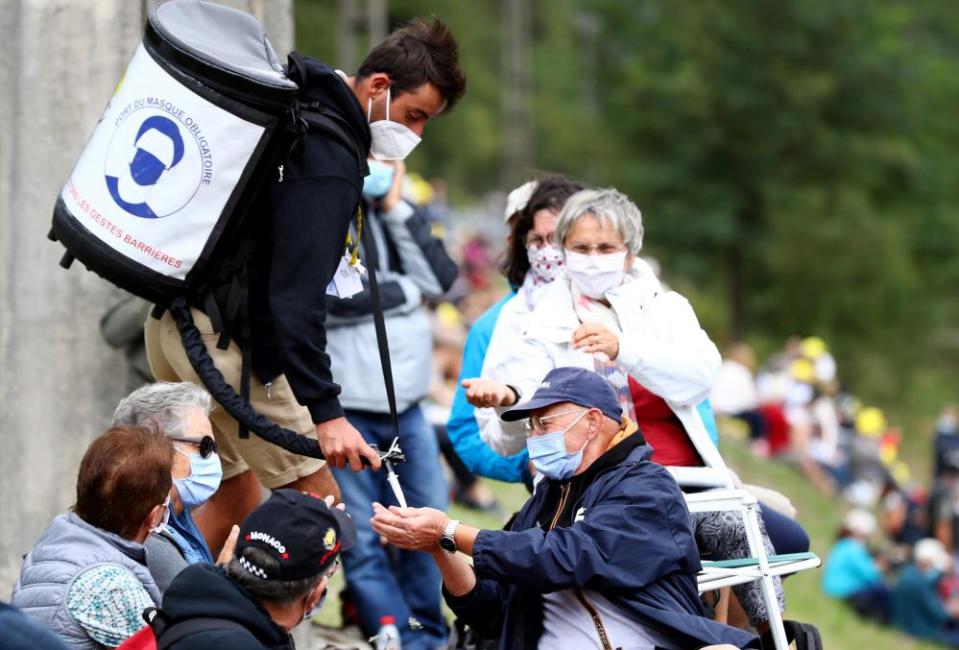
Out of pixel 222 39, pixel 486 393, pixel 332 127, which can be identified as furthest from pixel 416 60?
pixel 486 393

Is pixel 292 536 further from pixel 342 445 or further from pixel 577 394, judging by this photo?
pixel 577 394

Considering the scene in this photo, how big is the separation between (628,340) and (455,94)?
1.02 metres

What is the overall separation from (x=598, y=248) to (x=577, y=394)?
2.90ft

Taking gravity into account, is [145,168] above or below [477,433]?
above

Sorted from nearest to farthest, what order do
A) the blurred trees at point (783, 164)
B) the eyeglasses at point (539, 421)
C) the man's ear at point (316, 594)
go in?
1. the man's ear at point (316, 594)
2. the eyeglasses at point (539, 421)
3. the blurred trees at point (783, 164)

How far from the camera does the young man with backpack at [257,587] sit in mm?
3643

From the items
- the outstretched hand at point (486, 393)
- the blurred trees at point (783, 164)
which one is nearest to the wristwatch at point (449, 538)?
the outstretched hand at point (486, 393)

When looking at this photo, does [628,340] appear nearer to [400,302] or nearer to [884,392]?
[400,302]

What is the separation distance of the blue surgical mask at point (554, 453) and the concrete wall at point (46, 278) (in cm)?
217

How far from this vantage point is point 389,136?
16.2 feet

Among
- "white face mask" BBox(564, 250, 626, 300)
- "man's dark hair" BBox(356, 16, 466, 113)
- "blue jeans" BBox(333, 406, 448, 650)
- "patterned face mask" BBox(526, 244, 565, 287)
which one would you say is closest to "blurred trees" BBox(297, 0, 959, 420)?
"blue jeans" BBox(333, 406, 448, 650)

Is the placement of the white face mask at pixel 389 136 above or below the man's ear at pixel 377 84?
below

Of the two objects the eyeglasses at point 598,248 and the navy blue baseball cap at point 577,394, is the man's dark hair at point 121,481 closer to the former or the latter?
the navy blue baseball cap at point 577,394

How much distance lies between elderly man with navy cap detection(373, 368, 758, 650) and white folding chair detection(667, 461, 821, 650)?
227 mm
